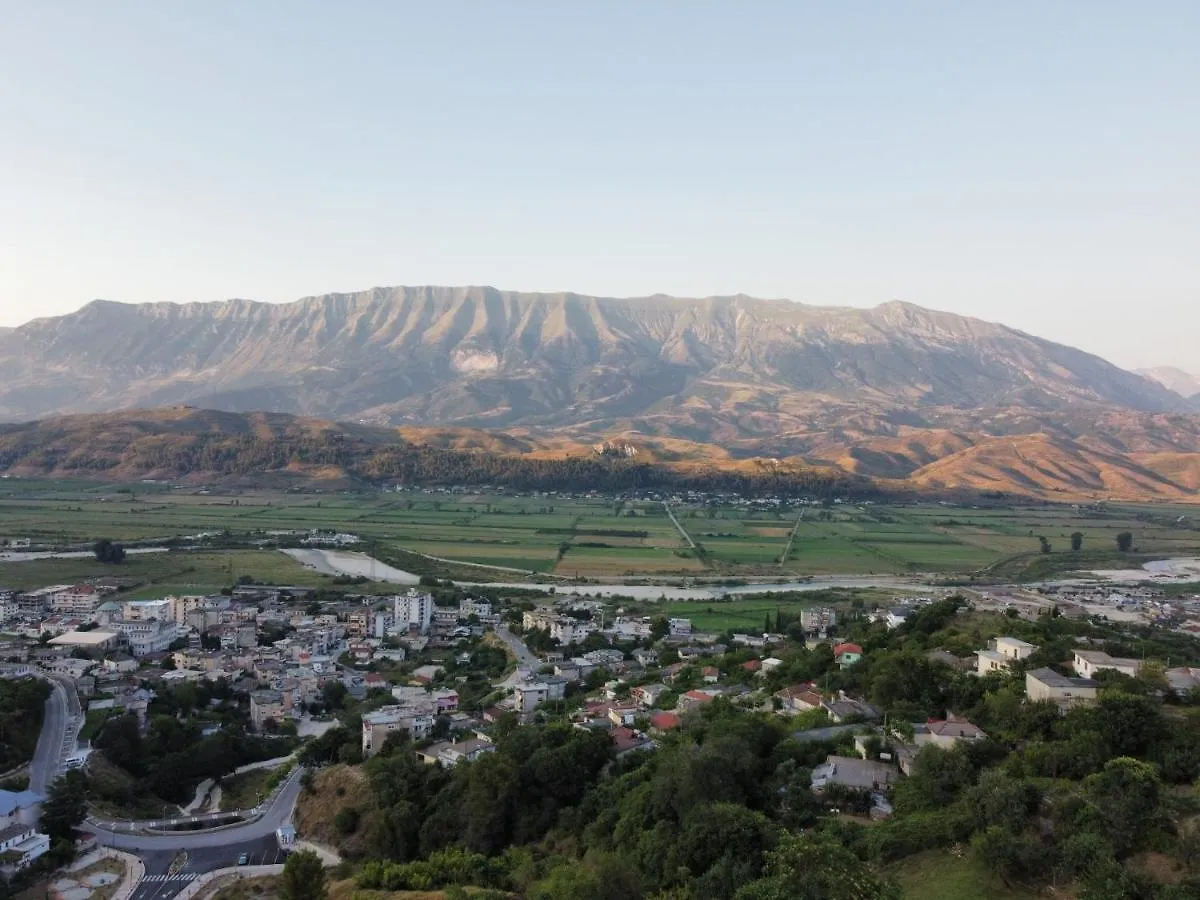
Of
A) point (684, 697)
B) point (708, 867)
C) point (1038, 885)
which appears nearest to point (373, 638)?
point (684, 697)

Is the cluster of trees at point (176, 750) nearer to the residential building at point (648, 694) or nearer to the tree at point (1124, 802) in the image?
the residential building at point (648, 694)

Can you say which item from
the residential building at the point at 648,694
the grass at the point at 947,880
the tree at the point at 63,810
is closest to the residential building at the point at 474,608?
the residential building at the point at 648,694

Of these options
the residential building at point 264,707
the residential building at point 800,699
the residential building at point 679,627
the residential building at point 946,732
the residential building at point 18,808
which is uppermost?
the residential building at point 946,732

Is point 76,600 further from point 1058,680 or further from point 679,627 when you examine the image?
point 1058,680

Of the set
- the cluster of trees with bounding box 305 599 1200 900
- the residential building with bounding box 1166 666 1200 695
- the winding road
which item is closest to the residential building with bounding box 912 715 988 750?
the cluster of trees with bounding box 305 599 1200 900

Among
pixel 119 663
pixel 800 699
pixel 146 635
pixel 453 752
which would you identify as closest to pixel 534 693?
pixel 453 752

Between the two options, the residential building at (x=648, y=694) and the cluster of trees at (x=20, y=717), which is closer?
the cluster of trees at (x=20, y=717)

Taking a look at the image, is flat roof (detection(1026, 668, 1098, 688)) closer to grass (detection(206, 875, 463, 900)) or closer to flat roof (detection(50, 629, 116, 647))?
grass (detection(206, 875, 463, 900))
